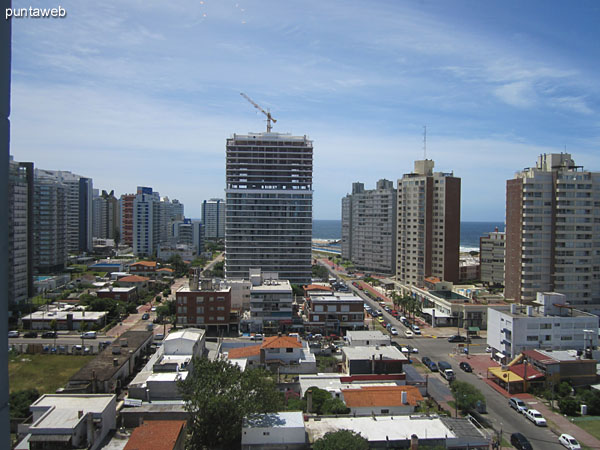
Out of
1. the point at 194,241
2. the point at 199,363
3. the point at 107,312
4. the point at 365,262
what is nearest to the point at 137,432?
the point at 199,363

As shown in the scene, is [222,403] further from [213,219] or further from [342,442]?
[213,219]

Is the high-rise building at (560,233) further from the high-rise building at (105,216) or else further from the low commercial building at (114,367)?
the high-rise building at (105,216)

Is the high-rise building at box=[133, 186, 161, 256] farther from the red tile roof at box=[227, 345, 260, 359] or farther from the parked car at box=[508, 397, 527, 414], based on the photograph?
the parked car at box=[508, 397, 527, 414]

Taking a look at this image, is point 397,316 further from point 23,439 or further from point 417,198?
point 23,439

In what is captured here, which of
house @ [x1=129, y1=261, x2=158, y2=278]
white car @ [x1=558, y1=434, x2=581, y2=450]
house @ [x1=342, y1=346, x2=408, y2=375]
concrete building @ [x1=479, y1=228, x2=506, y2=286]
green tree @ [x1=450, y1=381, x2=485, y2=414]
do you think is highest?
concrete building @ [x1=479, y1=228, x2=506, y2=286]

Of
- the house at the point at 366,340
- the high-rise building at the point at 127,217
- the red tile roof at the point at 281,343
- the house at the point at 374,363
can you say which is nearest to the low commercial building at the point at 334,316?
the house at the point at 366,340

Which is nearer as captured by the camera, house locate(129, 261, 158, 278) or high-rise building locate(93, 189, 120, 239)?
house locate(129, 261, 158, 278)

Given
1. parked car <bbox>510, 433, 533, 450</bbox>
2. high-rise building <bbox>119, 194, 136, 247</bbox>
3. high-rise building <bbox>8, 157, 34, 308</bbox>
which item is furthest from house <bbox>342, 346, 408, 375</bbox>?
high-rise building <bbox>119, 194, 136, 247</bbox>
